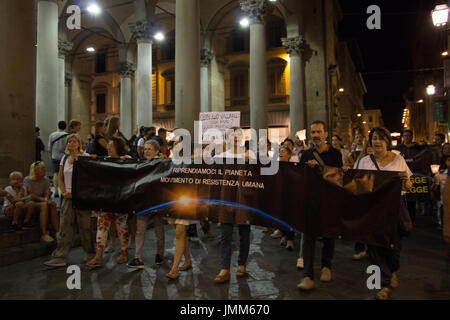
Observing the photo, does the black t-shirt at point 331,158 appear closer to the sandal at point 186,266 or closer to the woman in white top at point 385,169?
the woman in white top at point 385,169

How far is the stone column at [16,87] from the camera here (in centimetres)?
717

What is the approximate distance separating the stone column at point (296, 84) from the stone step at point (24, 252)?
631 inches

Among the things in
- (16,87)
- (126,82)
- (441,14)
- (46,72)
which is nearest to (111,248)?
(16,87)

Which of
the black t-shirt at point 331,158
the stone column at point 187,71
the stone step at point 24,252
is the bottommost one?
the stone step at point 24,252

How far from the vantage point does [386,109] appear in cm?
10375

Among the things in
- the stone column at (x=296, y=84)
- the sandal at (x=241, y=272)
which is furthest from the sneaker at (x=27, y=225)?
the stone column at (x=296, y=84)

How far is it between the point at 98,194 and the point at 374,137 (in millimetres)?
4373

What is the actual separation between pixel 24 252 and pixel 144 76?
477 inches

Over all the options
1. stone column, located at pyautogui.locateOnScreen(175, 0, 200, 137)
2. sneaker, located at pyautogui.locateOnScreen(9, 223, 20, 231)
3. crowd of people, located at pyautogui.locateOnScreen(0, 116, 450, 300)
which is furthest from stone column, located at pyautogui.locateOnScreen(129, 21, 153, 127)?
sneaker, located at pyautogui.locateOnScreen(9, 223, 20, 231)

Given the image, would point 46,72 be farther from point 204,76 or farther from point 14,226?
point 204,76

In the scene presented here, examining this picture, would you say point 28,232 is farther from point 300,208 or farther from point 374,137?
point 374,137

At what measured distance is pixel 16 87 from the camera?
7.31m

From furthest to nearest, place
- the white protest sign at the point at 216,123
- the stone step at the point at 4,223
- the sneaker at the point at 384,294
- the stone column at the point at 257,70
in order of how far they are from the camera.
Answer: the stone column at the point at 257,70, the white protest sign at the point at 216,123, the stone step at the point at 4,223, the sneaker at the point at 384,294

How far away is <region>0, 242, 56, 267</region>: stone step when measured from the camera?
5531 mm
